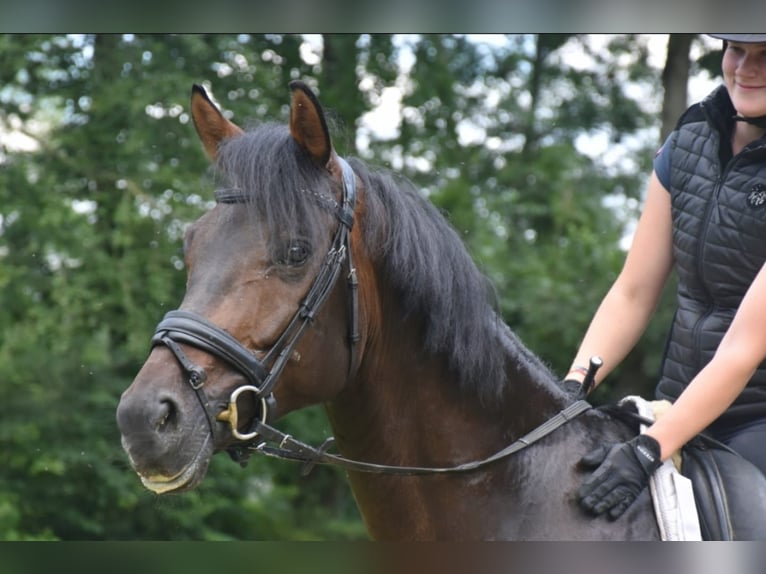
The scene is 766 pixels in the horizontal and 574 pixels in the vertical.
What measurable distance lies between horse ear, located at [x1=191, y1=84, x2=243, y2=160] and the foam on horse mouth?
103 cm

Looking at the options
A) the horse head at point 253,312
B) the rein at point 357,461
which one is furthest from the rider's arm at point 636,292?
the horse head at point 253,312

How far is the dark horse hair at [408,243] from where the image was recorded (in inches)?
113

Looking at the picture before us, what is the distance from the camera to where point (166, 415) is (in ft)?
8.44

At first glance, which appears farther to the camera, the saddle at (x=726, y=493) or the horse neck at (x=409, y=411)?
the horse neck at (x=409, y=411)

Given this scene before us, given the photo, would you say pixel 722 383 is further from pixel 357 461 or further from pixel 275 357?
pixel 275 357

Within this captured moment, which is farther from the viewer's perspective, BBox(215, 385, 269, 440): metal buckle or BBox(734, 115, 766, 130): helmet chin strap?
BBox(734, 115, 766, 130): helmet chin strap

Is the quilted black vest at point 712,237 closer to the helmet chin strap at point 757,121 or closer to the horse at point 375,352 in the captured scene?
the helmet chin strap at point 757,121

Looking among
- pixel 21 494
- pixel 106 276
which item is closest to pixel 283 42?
pixel 106 276

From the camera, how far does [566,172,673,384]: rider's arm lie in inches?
138

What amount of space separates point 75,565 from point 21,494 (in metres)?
6.56

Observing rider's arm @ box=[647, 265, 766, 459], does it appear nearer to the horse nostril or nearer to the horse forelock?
the horse forelock

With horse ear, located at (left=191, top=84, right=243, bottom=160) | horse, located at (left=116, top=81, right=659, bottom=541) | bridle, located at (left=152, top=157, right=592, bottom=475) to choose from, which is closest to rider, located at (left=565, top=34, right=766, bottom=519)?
horse, located at (left=116, top=81, right=659, bottom=541)

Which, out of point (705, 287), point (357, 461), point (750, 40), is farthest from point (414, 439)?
point (750, 40)
